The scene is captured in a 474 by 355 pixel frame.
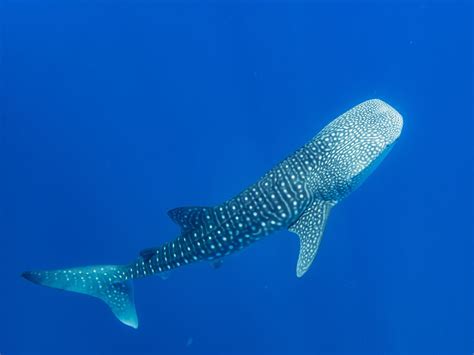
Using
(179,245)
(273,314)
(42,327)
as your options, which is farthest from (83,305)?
(179,245)

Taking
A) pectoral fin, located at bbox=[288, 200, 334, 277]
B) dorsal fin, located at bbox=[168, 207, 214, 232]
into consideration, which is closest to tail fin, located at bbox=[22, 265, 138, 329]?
dorsal fin, located at bbox=[168, 207, 214, 232]

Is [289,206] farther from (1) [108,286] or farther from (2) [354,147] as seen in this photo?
(1) [108,286]

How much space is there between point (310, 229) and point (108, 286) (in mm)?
2794

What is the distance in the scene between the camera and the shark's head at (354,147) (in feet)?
20.1

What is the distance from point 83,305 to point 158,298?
169 cm

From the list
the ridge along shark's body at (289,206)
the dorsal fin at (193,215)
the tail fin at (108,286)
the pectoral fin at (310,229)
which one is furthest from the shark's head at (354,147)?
the tail fin at (108,286)

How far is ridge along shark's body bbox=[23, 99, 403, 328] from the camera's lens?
5.98m

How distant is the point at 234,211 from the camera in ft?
19.6

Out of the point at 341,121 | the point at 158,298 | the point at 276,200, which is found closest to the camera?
the point at 276,200

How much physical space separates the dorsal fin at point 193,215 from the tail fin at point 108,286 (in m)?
1.18

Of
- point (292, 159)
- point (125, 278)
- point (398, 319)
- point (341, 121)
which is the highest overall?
point (341, 121)

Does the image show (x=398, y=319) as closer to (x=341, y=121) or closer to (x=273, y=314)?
(x=273, y=314)

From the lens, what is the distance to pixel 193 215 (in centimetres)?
607

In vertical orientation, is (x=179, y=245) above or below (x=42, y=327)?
below
